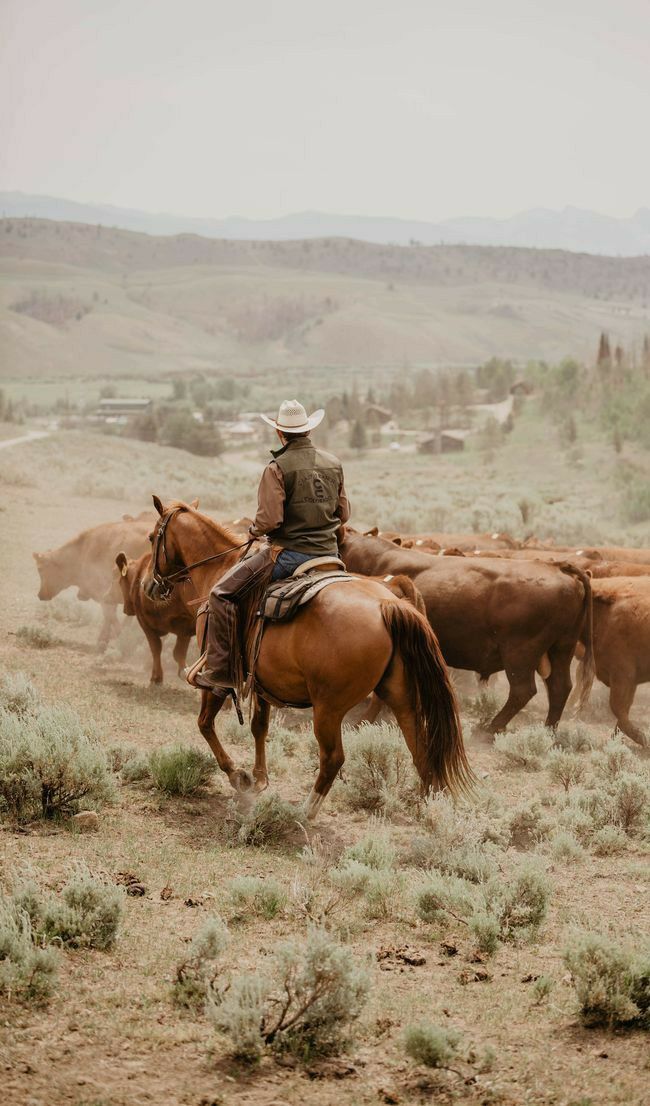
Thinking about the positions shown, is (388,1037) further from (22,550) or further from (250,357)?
(250,357)

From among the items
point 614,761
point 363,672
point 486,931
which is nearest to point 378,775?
point 363,672

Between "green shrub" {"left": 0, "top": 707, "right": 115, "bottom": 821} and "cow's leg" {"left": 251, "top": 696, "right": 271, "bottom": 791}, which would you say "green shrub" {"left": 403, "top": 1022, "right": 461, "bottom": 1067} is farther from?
"cow's leg" {"left": 251, "top": 696, "right": 271, "bottom": 791}

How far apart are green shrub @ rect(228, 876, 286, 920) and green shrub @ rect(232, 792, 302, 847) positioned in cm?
95

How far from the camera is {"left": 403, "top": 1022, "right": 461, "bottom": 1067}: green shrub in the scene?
467 cm

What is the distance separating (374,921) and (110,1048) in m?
1.93

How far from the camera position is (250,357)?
15312 centimetres

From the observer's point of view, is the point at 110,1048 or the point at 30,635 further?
the point at 30,635

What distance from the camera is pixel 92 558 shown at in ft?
47.9

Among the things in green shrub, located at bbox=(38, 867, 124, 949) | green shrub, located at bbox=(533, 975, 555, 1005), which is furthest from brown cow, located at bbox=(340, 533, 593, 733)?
green shrub, located at bbox=(38, 867, 124, 949)

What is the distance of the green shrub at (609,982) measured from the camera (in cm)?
503

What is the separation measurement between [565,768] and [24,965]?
519cm

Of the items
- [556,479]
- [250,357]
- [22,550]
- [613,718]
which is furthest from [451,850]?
[250,357]

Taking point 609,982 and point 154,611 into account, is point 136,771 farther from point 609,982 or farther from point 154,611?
point 609,982

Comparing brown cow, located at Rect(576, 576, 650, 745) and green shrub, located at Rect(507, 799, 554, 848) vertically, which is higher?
brown cow, located at Rect(576, 576, 650, 745)
